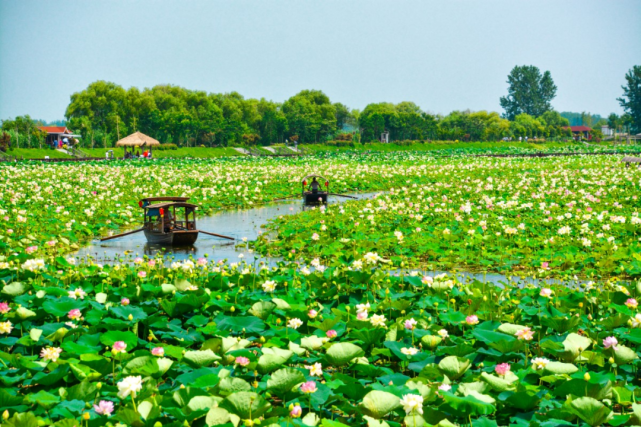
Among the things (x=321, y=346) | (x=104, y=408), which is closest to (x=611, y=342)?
(x=321, y=346)

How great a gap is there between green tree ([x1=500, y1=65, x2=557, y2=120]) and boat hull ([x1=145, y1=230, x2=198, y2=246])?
115 metres

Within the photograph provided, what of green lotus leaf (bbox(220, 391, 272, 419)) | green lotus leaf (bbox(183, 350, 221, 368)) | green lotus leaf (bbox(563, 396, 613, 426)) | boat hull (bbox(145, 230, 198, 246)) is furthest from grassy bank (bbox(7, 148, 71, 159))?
green lotus leaf (bbox(563, 396, 613, 426))

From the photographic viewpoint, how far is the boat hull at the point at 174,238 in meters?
11.4

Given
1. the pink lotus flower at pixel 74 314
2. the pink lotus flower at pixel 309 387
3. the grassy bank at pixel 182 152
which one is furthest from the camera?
the grassy bank at pixel 182 152

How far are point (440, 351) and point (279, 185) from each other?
1882 centimetres

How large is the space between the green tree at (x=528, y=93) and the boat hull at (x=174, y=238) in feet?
378

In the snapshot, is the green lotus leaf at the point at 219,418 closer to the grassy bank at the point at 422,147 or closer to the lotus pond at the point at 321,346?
the lotus pond at the point at 321,346

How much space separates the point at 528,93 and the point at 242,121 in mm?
62734

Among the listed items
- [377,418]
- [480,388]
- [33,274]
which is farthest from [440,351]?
[33,274]

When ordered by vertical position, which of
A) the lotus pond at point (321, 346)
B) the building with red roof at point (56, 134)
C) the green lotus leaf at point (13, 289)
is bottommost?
the lotus pond at point (321, 346)

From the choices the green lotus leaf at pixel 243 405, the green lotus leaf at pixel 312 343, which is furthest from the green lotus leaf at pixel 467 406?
the green lotus leaf at pixel 312 343

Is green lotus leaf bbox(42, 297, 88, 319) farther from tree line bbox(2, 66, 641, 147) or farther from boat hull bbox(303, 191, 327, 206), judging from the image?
tree line bbox(2, 66, 641, 147)

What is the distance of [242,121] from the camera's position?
266 feet

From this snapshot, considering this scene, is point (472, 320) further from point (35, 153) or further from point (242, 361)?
point (35, 153)
